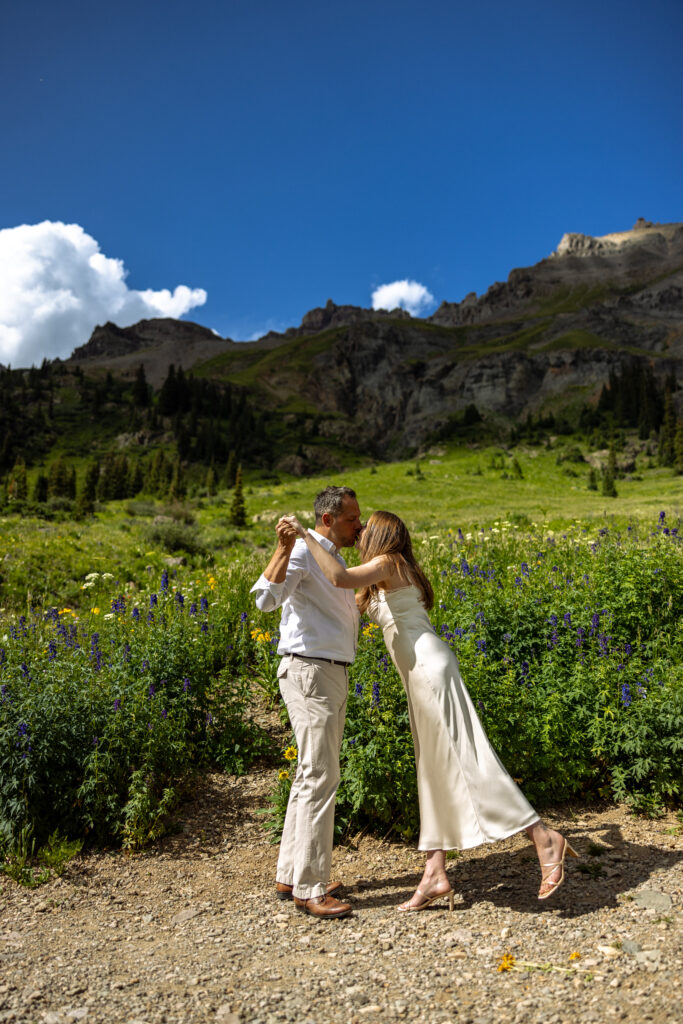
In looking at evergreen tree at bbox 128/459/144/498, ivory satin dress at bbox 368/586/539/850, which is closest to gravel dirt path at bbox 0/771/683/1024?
ivory satin dress at bbox 368/586/539/850

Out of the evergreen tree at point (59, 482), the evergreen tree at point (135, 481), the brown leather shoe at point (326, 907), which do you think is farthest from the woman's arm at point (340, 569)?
the evergreen tree at point (135, 481)

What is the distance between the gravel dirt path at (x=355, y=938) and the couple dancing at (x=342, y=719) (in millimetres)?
295

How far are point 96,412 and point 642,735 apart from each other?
483ft

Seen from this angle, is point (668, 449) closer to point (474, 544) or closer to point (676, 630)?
point (474, 544)

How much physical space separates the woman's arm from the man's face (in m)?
0.15

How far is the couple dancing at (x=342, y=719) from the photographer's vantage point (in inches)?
150

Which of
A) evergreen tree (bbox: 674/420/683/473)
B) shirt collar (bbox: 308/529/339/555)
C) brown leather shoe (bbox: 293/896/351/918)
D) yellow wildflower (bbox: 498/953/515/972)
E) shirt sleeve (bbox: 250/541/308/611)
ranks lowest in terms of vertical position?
brown leather shoe (bbox: 293/896/351/918)

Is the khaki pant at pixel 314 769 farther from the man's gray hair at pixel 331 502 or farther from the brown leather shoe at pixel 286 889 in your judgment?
the man's gray hair at pixel 331 502

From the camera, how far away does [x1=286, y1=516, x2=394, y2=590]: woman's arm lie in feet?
12.6

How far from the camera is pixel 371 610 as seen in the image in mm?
4316

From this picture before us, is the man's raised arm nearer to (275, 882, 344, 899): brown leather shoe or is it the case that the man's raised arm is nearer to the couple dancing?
the couple dancing

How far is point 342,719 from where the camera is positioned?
4113 mm

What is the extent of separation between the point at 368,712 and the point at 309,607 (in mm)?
1513

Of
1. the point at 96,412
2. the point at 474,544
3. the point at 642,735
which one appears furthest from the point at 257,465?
the point at 642,735
